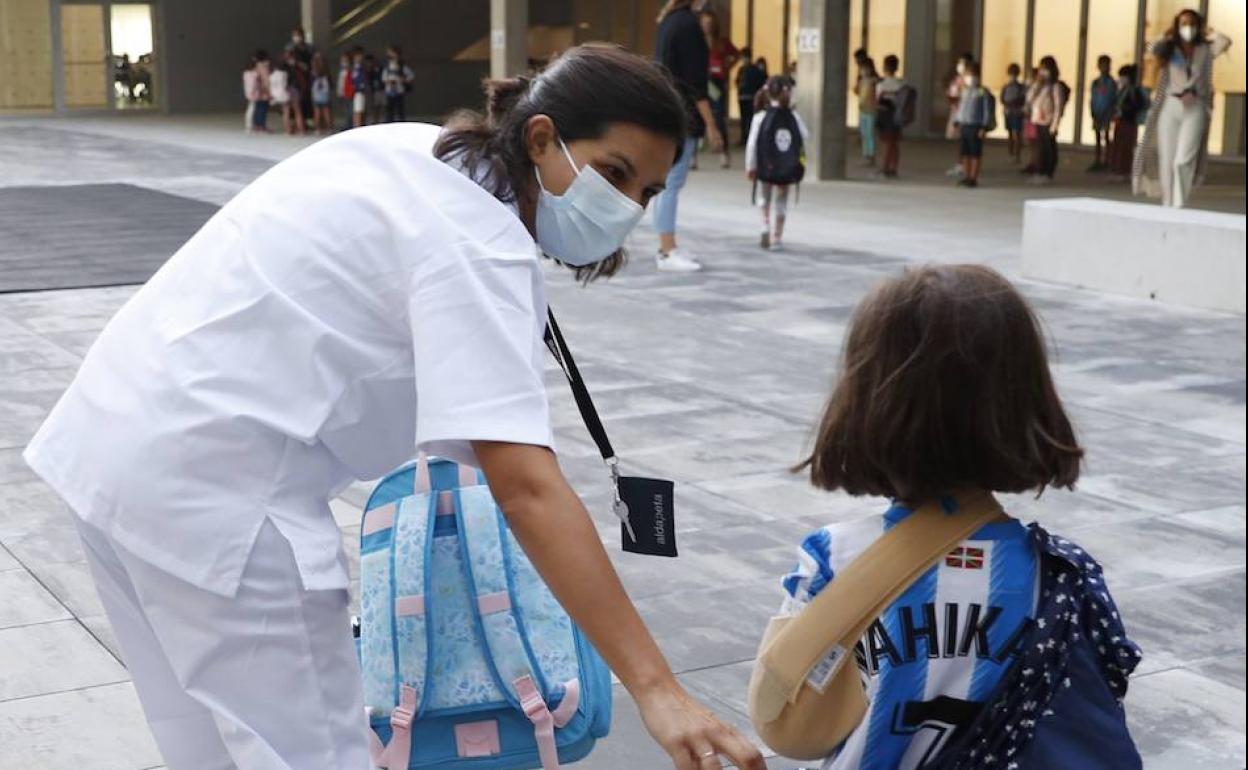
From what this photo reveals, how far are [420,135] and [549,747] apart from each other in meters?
0.85

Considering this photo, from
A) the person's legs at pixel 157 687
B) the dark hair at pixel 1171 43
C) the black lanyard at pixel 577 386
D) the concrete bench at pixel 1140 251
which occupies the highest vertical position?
the dark hair at pixel 1171 43

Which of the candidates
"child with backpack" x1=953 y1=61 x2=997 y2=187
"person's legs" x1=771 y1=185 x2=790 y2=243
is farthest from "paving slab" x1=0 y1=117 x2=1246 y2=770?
"child with backpack" x1=953 y1=61 x2=997 y2=187

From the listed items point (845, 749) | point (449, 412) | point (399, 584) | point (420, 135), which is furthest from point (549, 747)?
point (420, 135)

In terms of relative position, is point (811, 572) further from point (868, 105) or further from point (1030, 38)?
point (1030, 38)

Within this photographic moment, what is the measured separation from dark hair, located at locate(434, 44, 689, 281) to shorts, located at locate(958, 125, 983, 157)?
1850 cm

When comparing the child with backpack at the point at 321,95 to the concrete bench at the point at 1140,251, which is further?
the child with backpack at the point at 321,95

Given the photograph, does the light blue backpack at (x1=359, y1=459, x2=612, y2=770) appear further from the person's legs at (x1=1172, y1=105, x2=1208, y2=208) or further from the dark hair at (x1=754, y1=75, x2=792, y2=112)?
Result: the person's legs at (x1=1172, y1=105, x2=1208, y2=208)

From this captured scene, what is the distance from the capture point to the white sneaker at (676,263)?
40.3 feet

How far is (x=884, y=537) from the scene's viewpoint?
77.8 inches

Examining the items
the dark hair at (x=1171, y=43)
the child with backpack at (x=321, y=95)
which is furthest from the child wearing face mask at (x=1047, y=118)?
the child with backpack at (x=321, y=95)

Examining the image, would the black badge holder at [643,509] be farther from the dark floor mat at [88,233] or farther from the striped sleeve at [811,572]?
the dark floor mat at [88,233]

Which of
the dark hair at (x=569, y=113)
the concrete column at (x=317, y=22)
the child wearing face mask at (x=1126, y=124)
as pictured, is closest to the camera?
the dark hair at (x=569, y=113)

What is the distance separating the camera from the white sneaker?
12289mm

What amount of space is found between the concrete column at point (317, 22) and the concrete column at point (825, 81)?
16033mm
